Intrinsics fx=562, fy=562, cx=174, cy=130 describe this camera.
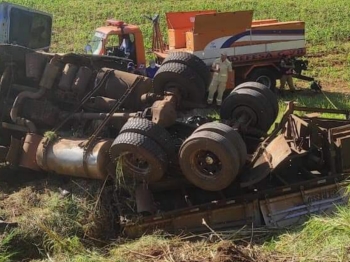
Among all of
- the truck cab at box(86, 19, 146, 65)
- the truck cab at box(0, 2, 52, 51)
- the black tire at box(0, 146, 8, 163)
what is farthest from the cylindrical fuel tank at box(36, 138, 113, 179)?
the truck cab at box(86, 19, 146, 65)

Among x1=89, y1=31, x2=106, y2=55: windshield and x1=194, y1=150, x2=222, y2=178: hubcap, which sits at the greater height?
x1=89, y1=31, x2=106, y2=55: windshield

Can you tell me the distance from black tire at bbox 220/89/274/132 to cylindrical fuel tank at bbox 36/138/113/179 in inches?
74.9

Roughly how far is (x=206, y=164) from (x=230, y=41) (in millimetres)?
6910

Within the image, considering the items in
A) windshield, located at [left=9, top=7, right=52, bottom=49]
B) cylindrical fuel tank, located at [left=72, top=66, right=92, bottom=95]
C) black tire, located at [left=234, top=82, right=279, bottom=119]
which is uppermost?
windshield, located at [left=9, top=7, right=52, bottom=49]

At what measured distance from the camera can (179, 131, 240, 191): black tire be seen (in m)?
6.09

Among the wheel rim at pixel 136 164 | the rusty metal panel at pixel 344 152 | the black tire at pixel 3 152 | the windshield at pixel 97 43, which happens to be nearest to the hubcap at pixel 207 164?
the wheel rim at pixel 136 164

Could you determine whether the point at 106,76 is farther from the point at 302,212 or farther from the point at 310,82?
the point at 310,82

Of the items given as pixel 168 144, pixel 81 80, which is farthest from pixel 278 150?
pixel 81 80

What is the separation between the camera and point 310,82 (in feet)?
47.3

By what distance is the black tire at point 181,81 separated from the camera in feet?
24.7

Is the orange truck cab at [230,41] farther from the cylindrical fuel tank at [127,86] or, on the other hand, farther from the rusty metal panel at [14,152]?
the rusty metal panel at [14,152]

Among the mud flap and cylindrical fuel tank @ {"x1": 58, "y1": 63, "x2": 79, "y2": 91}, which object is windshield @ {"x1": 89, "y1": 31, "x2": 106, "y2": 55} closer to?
cylindrical fuel tank @ {"x1": 58, "y1": 63, "x2": 79, "y2": 91}

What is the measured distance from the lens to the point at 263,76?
13.3m

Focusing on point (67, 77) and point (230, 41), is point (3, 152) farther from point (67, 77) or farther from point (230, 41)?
point (230, 41)
